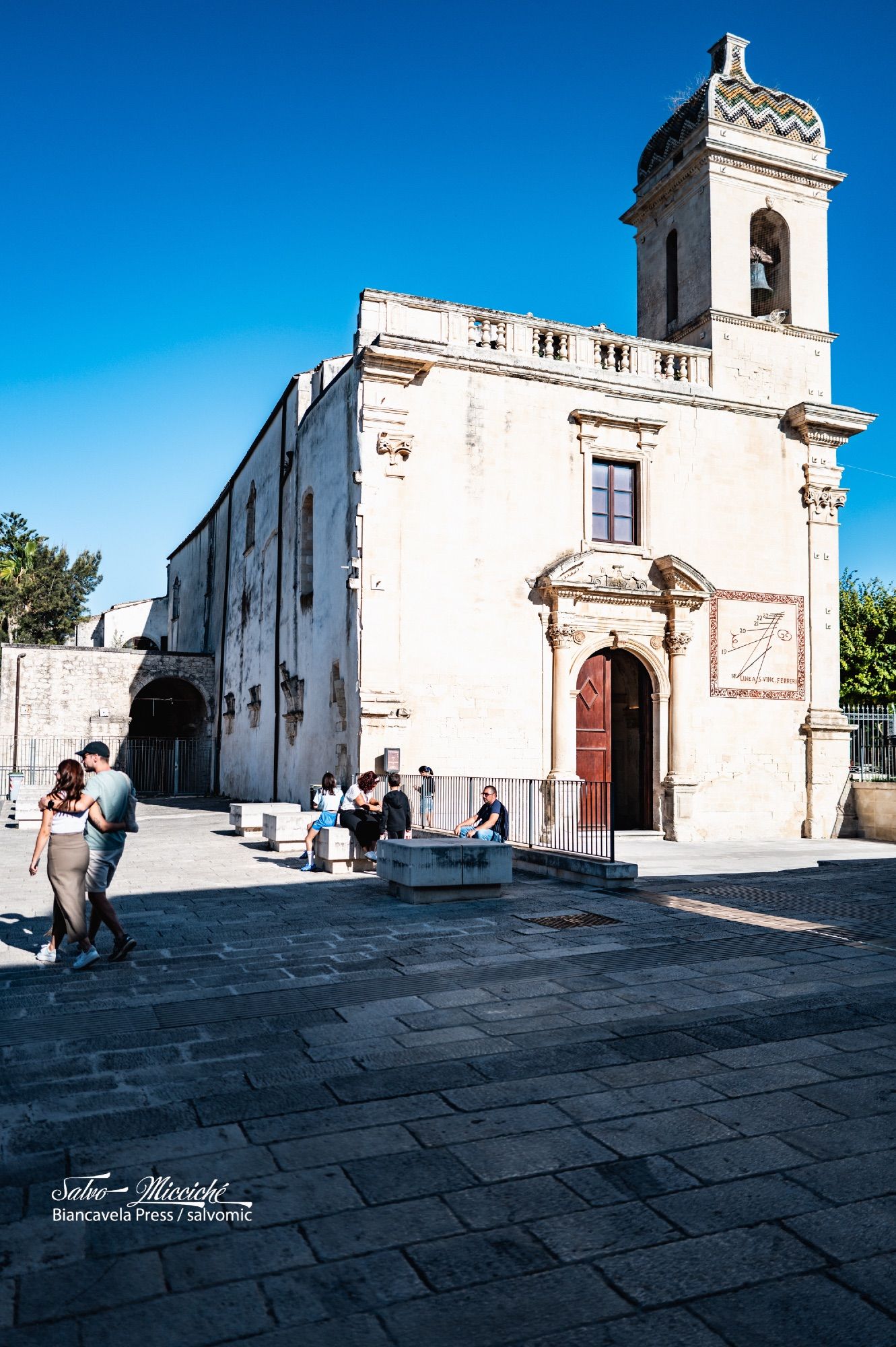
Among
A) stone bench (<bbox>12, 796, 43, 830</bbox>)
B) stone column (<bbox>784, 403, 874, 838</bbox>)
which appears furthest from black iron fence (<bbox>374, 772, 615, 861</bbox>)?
stone bench (<bbox>12, 796, 43, 830</bbox>)

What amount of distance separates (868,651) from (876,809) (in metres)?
14.3

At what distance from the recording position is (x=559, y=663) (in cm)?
1766

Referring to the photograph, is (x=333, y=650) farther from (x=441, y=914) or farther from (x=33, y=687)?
(x=33, y=687)

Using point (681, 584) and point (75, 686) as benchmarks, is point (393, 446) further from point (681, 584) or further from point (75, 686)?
point (75, 686)

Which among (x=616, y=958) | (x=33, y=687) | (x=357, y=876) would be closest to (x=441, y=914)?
(x=616, y=958)

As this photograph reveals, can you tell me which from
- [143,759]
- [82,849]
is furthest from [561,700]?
[143,759]

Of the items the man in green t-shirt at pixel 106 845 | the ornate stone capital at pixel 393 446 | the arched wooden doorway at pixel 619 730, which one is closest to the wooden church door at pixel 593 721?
the arched wooden doorway at pixel 619 730

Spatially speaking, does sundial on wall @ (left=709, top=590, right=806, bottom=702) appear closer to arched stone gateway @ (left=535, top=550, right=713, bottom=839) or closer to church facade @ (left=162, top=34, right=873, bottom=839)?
church facade @ (left=162, top=34, right=873, bottom=839)

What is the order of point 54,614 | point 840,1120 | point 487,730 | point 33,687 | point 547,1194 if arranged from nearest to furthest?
point 547,1194
point 840,1120
point 487,730
point 33,687
point 54,614

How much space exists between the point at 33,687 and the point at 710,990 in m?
28.3

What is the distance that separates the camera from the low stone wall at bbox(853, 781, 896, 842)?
1895 cm

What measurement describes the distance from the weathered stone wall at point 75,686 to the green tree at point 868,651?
2193 centimetres

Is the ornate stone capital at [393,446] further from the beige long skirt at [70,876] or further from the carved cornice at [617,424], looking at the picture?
the beige long skirt at [70,876]

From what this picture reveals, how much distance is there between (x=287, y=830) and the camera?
48.6 ft
